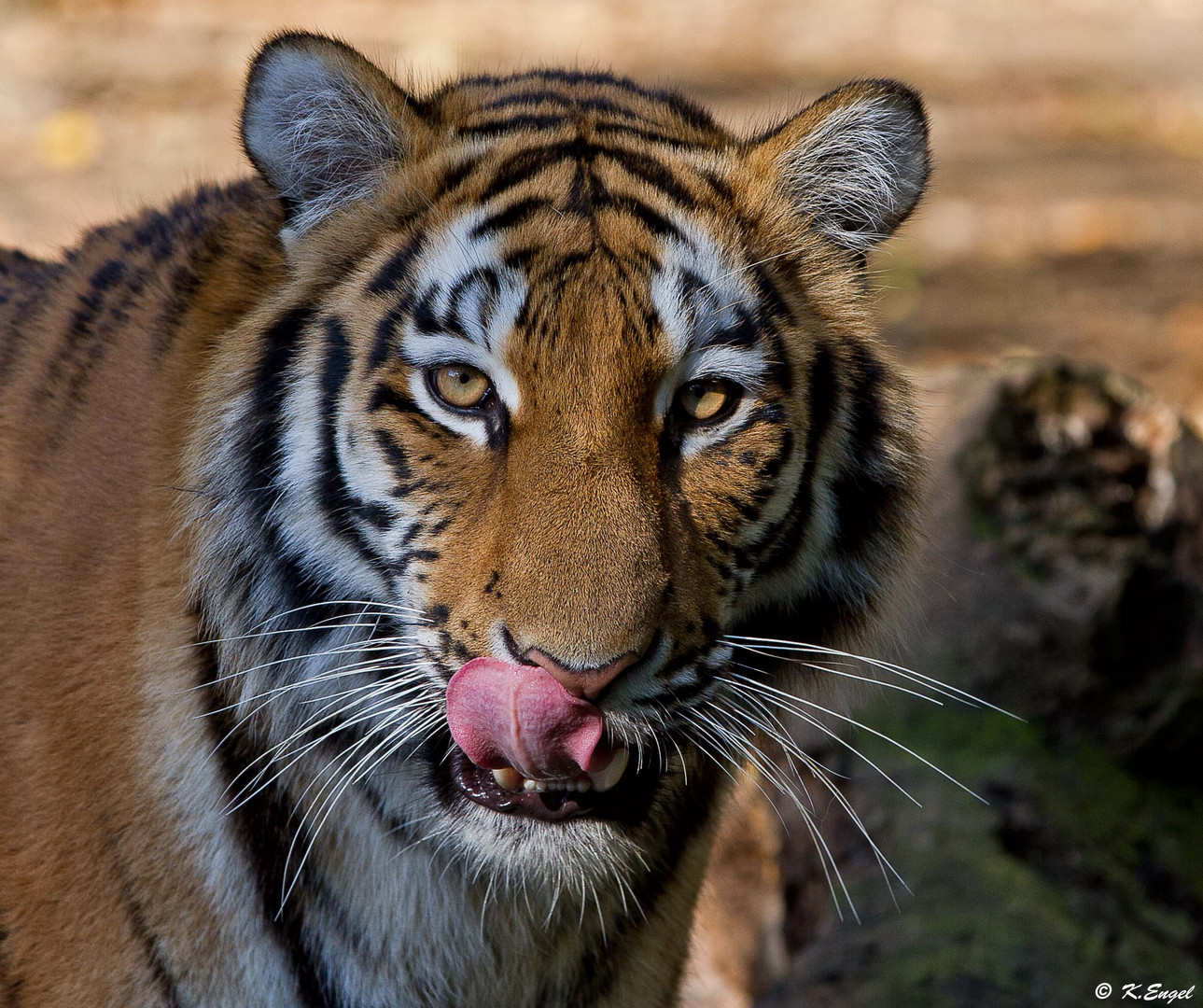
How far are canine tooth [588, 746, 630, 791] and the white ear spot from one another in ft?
2.64

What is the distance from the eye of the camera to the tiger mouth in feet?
5.18

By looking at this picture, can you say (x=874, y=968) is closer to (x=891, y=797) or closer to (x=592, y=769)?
(x=891, y=797)

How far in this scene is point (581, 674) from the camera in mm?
1415

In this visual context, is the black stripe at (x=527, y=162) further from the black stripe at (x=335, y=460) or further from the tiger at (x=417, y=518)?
the black stripe at (x=335, y=460)

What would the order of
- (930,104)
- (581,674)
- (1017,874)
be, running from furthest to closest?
1. (930,104)
2. (1017,874)
3. (581,674)

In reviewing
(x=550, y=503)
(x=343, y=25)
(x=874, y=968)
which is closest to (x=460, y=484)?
(x=550, y=503)

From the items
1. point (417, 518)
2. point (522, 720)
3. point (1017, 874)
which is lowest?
point (1017, 874)

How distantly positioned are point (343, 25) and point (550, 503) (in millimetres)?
6210

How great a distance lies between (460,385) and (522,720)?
1.39ft

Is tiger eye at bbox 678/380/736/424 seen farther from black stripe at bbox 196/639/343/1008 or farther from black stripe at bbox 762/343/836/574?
black stripe at bbox 196/639/343/1008

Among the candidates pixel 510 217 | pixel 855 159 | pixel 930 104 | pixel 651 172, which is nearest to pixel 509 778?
pixel 510 217

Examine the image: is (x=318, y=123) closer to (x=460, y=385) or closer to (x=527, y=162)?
(x=527, y=162)

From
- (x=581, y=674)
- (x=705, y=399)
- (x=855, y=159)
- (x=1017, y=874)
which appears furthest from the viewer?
(x=1017, y=874)

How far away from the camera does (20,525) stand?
1.82 meters
